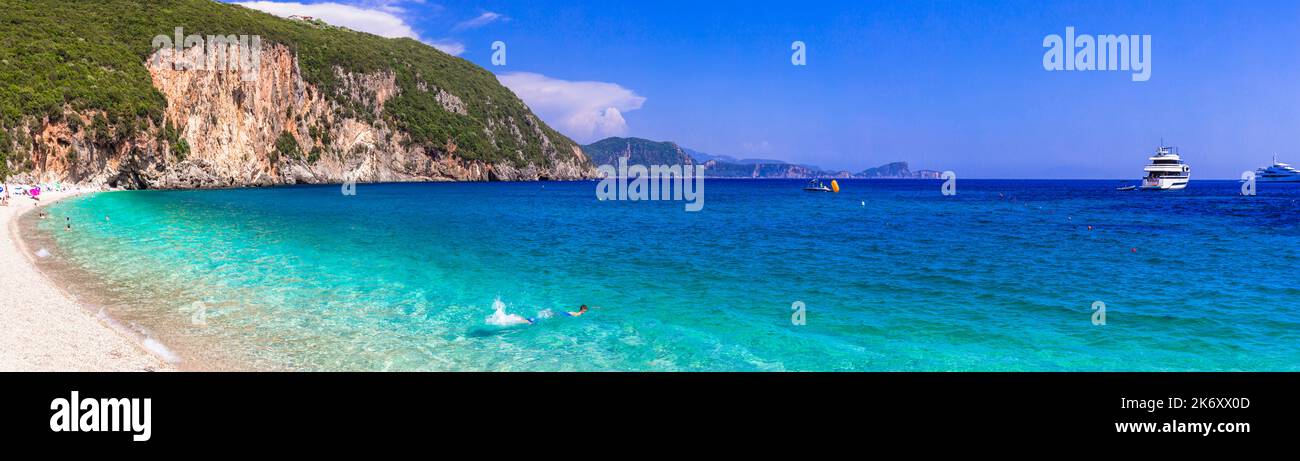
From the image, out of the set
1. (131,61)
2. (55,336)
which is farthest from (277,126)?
(55,336)

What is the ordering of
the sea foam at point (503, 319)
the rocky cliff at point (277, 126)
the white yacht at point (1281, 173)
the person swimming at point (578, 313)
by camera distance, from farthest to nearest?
the white yacht at point (1281, 173) → the rocky cliff at point (277, 126) → the person swimming at point (578, 313) → the sea foam at point (503, 319)

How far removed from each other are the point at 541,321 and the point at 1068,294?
596 inches

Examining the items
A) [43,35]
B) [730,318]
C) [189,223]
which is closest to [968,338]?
[730,318]

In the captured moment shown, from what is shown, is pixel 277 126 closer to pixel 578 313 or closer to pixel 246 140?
pixel 246 140

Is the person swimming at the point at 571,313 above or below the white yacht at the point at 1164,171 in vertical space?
below

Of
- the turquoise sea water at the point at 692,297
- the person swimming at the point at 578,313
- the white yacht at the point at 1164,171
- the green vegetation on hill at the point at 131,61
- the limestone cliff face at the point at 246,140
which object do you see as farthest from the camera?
the white yacht at the point at 1164,171

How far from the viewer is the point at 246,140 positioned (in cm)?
10212

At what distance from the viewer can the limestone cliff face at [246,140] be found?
7412cm

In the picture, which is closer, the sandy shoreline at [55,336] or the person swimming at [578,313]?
the sandy shoreline at [55,336]

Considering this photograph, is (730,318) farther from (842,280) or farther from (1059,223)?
(1059,223)

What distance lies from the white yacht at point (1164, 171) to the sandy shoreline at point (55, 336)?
13416 cm

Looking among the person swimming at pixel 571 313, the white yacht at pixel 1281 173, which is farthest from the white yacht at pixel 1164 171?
the person swimming at pixel 571 313

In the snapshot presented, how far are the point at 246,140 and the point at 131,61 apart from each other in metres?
19.5

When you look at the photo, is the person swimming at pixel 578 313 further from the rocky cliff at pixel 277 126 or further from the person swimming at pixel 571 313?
the rocky cliff at pixel 277 126
